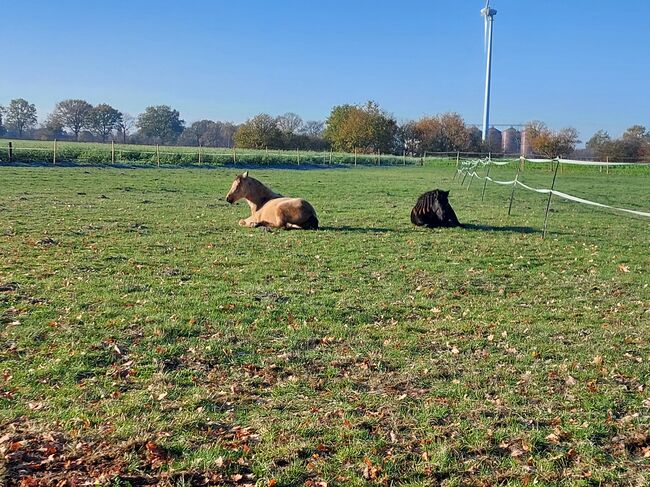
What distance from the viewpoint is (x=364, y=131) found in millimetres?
82500

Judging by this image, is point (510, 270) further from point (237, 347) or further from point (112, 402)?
point (112, 402)

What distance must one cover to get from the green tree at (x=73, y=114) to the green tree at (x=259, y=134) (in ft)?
103

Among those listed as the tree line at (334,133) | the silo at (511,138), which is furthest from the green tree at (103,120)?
the silo at (511,138)

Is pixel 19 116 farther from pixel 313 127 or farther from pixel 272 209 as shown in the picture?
pixel 272 209

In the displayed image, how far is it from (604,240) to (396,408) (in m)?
9.64

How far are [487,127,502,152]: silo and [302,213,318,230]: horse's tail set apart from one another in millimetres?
77439

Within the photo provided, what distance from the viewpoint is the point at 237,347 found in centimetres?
546

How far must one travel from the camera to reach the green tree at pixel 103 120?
92562 millimetres

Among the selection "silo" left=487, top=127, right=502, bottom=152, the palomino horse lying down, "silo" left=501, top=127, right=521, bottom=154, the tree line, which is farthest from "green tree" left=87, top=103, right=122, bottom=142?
the palomino horse lying down

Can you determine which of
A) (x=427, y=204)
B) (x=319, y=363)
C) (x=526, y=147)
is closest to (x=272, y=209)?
(x=427, y=204)

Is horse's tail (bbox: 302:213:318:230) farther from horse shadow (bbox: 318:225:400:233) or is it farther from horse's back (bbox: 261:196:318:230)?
horse shadow (bbox: 318:225:400:233)

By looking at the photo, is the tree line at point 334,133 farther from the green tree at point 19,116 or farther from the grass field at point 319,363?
the grass field at point 319,363

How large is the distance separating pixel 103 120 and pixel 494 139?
64459 millimetres

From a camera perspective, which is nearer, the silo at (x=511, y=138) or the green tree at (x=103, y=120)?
the green tree at (x=103, y=120)
